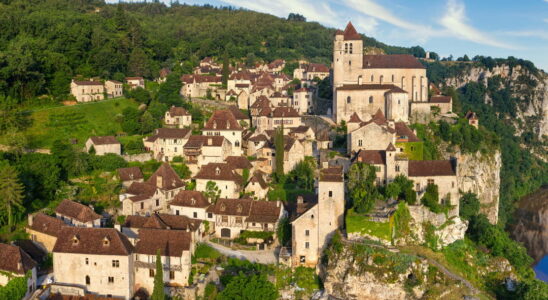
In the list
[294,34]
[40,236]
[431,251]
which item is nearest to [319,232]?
[431,251]

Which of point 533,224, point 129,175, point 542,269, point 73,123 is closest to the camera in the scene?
point 129,175

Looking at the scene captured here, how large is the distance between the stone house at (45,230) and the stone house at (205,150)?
17.4 metres

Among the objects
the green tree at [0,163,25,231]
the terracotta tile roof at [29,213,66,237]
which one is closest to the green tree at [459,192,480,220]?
the terracotta tile roof at [29,213,66,237]

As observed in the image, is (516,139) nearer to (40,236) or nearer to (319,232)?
(319,232)

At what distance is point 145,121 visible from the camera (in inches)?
2753

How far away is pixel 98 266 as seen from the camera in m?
42.1

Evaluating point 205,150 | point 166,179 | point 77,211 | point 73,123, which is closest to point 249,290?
point 77,211

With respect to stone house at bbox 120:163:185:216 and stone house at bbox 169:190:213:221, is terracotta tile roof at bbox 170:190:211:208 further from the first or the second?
stone house at bbox 120:163:185:216

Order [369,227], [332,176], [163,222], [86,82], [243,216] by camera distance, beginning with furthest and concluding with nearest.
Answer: [86,82]
[243,216]
[163,222]
[332,176]
[369,227]

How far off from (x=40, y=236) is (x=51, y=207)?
612cm

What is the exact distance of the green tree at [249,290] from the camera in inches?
1527

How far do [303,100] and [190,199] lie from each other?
106 feet

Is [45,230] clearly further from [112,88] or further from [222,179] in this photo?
[112,88]

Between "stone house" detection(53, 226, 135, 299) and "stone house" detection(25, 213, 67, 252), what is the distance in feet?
12.7
